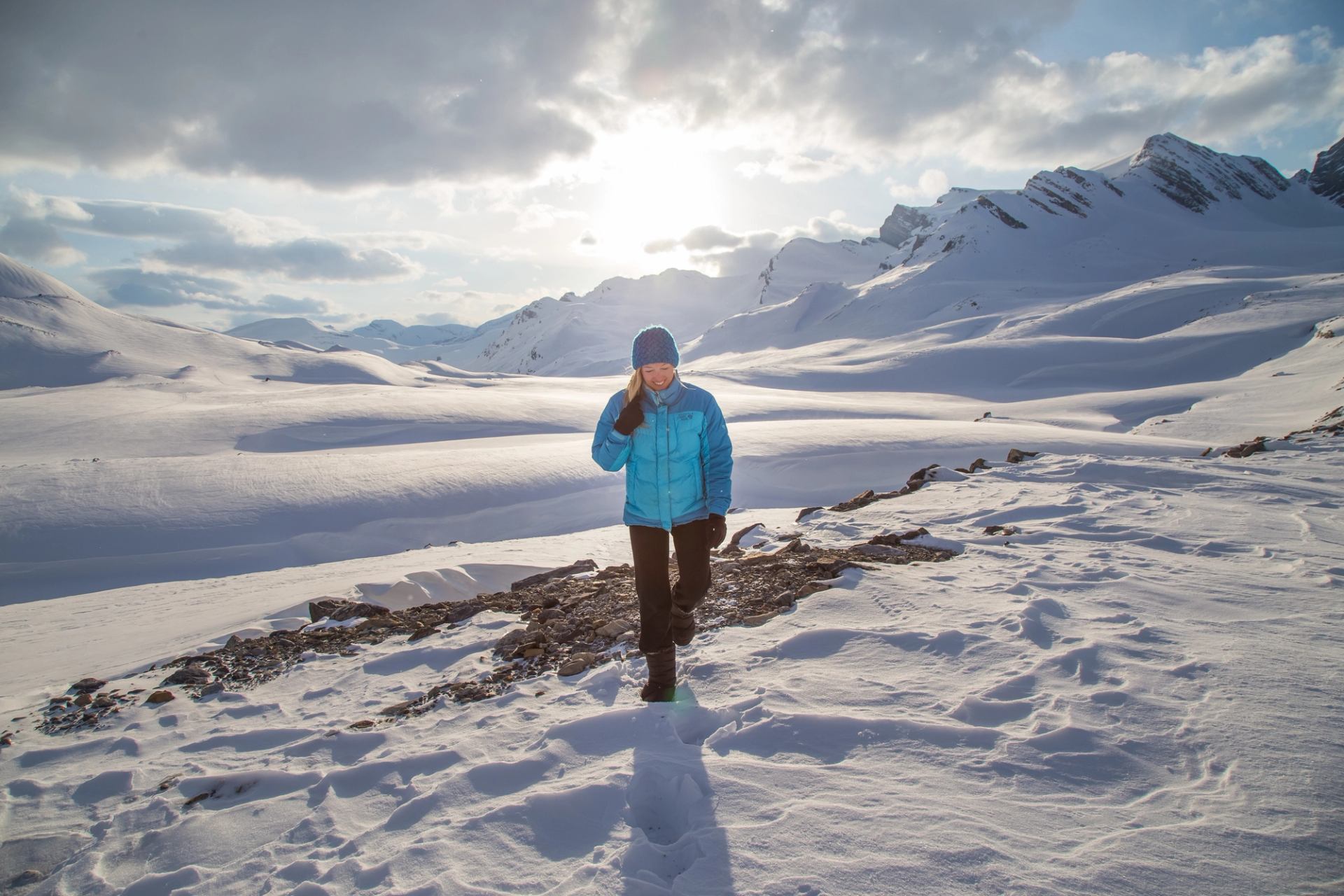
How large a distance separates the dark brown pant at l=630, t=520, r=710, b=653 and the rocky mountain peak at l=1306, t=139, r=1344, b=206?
166635 millimetres

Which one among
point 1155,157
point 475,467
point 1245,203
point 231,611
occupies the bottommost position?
point 231,611

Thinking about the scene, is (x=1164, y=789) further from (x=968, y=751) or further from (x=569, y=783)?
(x=569, y=783)

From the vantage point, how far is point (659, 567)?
3.49 metres

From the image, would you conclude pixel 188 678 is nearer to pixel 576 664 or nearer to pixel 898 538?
pixel 576 664

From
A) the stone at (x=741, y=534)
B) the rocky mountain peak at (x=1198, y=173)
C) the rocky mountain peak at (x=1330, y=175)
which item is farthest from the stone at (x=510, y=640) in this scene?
the rocky mountain peak at (x=1330, y=175)

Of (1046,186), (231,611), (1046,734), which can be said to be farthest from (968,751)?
(1046,186)

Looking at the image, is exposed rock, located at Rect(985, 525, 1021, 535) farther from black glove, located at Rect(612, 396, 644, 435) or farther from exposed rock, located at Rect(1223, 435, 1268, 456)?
exposed rock, located at Rect(1223, 435, 1268, 456)

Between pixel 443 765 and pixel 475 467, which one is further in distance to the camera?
pixel 475 467

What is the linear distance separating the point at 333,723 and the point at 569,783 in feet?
5.78

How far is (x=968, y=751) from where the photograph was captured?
8.63 feet

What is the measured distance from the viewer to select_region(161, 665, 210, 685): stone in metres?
4.31

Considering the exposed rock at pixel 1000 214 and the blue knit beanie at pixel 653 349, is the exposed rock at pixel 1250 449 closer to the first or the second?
the blue knit beanie at pixel 653 349

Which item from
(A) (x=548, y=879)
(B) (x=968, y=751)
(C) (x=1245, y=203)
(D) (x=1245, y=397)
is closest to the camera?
(A) (x=548, y=879)

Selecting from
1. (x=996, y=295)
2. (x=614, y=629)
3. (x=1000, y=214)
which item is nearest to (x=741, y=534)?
(x=614, y=629)
